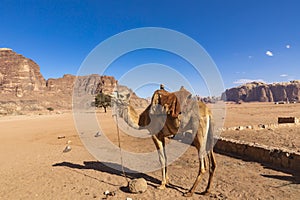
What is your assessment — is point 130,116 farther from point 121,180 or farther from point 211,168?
point 211,168

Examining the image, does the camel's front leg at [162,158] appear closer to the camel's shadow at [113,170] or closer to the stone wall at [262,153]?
the camel's shadow at [113,170]

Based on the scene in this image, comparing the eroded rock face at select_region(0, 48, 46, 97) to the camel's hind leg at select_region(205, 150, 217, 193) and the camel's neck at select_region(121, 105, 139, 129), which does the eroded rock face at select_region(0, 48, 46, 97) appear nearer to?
the camel's neck at select_region(121, 105, 139, 129)

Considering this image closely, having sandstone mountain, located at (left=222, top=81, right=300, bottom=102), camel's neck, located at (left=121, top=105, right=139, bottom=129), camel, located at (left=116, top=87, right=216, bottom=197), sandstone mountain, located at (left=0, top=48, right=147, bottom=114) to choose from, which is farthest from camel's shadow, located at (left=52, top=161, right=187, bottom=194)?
sandstone mountain, located at (left=222, top=81, right=300, bottom=102)

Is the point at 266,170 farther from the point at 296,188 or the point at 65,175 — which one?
the point at 65,175

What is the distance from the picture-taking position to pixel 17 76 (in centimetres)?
17425

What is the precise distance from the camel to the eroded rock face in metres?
174

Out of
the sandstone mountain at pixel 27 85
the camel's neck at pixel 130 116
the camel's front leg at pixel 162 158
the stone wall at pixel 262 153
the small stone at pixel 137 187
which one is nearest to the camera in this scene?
the small stone at pixel 137 187

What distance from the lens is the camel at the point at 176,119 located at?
21.5 feet

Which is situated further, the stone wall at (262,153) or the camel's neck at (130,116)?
the stone wall at (262,153)

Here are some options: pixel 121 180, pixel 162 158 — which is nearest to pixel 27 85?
pixel 121 180

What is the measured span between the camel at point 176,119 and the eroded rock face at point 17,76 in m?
174

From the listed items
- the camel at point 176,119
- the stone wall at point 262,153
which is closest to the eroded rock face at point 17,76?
the stone wall at point 262,153

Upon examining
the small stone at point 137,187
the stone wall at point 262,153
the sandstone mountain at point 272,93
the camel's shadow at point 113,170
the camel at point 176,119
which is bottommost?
the camel's shadow at point 113,170

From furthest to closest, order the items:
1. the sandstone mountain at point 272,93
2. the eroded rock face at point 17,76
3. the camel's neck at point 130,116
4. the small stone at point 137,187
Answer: the eroded rock face at point 17,76 → the sandstone mountain at point 272,93 → the camel's neck at point 130,116 → the small stone at point 137,187
